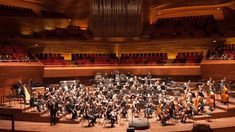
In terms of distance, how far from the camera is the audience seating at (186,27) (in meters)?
14.0

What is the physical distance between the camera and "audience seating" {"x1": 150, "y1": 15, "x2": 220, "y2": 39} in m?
14.0

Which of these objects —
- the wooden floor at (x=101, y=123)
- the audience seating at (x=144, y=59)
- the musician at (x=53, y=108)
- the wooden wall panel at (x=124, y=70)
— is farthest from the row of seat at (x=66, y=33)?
the musician at (x=53, y=108)

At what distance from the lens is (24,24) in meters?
14.1

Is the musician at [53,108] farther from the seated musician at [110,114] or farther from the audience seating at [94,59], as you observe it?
the audience seating at [94,59]

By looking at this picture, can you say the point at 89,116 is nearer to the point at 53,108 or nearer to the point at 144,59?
the point at 53,108

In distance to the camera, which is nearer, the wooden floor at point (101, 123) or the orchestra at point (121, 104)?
the wooden floor at point (101, 123)

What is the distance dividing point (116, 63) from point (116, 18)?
8.02 feet

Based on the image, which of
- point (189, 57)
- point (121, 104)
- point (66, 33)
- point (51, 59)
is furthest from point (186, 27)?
point (121, 104)

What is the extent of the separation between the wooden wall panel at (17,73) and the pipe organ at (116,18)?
4080mm

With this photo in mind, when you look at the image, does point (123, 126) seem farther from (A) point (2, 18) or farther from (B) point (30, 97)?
(A) point (2, 18)

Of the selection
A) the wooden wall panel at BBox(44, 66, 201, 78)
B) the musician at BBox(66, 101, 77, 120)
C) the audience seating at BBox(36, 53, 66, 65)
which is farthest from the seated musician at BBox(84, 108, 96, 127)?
the audience seating at BBox(36, 53, 66, 65)

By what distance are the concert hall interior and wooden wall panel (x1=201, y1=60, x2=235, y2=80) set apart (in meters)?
0.04

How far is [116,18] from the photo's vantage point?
15.1 meters

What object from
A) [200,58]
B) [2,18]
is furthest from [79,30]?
[200,58]
